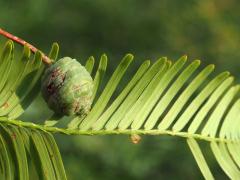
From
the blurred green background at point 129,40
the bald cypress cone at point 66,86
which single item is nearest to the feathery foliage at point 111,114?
the bald cypress cone at point 66,86

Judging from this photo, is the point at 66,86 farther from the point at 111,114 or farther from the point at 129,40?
the point at 129,40

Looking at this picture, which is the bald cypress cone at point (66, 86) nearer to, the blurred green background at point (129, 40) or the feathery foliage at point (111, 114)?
the feathery foliage at point (111, 114)

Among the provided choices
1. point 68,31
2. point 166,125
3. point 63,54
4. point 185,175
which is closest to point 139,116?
point 166,125

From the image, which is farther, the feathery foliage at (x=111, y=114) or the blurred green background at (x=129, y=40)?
the blurred green background at (x=129, y=40)

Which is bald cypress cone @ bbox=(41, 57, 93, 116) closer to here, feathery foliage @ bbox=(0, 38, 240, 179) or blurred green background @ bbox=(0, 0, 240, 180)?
feathery foliage @ bbox=(0, 38, 240, 179)

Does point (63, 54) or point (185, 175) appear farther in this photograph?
point (63, 54)

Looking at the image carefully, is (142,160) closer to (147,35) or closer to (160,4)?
(147,35)

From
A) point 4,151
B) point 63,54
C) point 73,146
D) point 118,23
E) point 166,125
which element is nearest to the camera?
point 4,151
